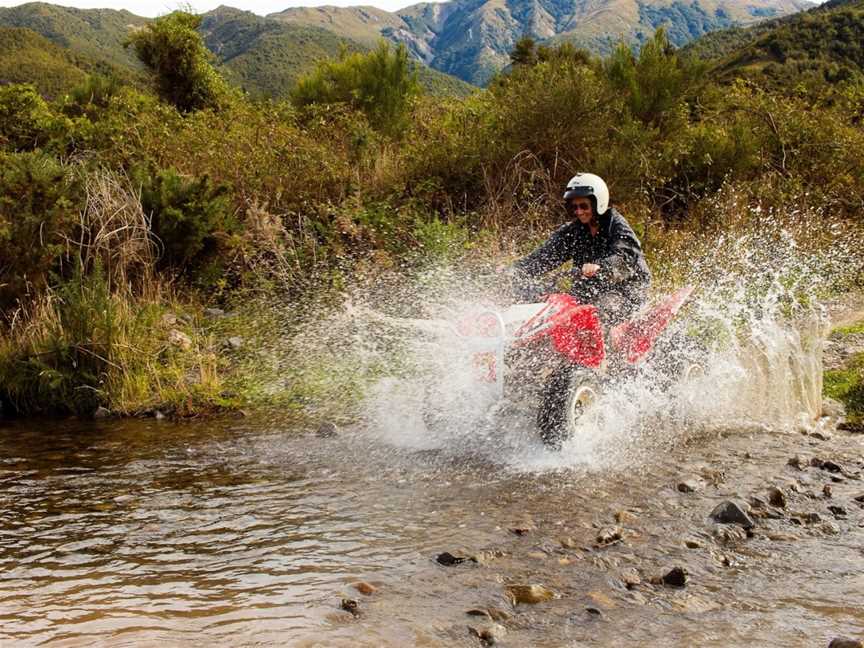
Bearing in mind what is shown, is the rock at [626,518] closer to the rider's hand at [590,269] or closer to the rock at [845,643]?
the rock at [845,643]

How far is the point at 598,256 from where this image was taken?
275 inches

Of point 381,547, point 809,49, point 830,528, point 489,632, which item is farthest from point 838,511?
point 809,49

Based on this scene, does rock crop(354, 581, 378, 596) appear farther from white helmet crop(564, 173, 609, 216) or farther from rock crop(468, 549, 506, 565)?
white helmet crop(564, 173, 609, 216)

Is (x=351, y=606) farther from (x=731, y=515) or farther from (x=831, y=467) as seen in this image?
(x=831, y=467)

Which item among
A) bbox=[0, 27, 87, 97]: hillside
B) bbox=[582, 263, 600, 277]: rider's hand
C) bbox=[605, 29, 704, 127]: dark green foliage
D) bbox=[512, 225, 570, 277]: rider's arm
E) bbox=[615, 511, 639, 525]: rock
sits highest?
bbox=[0, 27, 87, 97]: hillside

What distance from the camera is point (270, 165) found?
1233 centimetres

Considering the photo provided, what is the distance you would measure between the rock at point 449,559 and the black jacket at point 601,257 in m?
3.06

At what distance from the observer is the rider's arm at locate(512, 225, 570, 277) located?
23.1 ft

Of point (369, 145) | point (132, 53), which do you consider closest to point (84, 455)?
point (369, 145)

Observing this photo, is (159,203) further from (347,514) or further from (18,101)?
(18,101)

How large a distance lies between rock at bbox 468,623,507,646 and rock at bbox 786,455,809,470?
320 cm

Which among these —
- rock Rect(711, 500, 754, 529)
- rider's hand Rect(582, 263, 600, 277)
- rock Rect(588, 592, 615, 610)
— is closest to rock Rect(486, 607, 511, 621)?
rock Rect(588, 592, 615, 610)

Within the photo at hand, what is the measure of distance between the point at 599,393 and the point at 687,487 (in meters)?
1.21

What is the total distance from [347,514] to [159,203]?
6.74 metres
